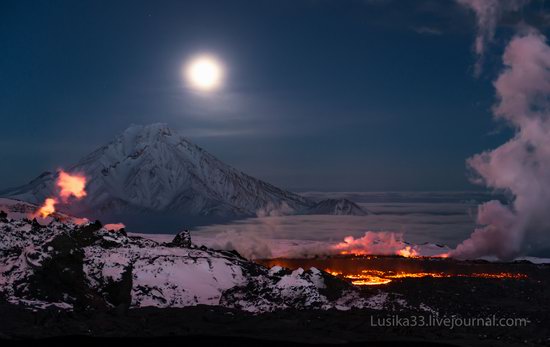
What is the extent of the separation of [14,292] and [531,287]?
479 feet

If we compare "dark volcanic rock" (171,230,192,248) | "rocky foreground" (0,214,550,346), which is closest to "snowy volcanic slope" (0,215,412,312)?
"rocky foreground" (0,214,550,346)

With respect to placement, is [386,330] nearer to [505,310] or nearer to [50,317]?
[505,310]

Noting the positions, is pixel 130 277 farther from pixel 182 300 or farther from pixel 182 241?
pixel 182 241

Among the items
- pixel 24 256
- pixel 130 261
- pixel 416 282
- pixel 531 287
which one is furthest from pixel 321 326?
pixel 531 287

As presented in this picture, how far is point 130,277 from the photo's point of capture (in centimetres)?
12838

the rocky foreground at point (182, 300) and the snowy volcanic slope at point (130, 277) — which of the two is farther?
the snowy volcanic slope at point (130, 277)

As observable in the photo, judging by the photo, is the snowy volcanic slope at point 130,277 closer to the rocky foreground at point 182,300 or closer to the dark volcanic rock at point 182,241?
the rocky foreground at point 182,300

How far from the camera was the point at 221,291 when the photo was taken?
13325cm

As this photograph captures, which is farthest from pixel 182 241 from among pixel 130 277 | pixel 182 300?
pixel 182 300

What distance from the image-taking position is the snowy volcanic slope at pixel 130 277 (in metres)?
122

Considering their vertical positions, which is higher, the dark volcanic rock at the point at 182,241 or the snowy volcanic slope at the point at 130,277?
the dark volcanic rock at the point at 182,241

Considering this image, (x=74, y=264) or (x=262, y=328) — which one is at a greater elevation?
(x=74, y=264)

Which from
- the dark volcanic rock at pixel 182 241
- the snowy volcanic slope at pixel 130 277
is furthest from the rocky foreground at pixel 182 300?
the dark volcanic rock at pixel 182 241

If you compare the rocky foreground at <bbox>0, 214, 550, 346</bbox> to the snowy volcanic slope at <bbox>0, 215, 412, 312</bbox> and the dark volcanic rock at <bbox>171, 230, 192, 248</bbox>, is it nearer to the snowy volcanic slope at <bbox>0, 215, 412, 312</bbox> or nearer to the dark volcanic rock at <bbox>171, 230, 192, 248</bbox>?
the snowy volcanic slope at <bbox>0, 215, 412, 312</bbox>
